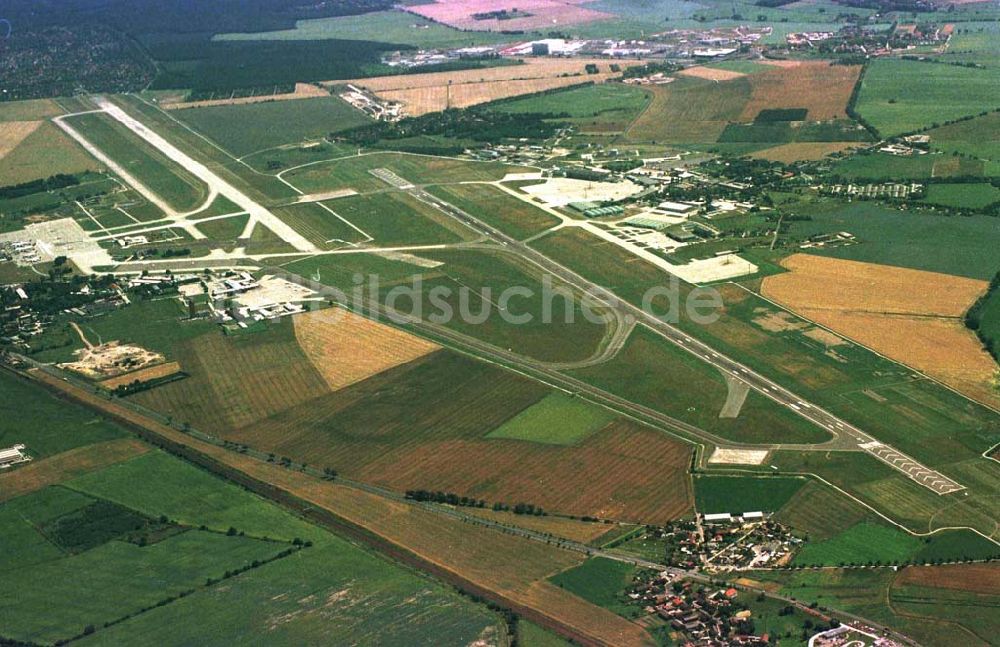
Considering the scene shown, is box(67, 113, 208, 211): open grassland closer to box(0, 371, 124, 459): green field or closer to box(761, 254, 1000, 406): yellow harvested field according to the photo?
box(0, 371, 124, 459): green field

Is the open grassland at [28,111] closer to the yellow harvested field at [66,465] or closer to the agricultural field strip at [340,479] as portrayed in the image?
the agricultural field strip at [340,479]

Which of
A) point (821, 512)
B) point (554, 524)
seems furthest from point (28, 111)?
point (821, 512)

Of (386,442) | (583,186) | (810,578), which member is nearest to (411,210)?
(583,186)

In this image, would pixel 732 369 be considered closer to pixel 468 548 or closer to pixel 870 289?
pixel 870 289

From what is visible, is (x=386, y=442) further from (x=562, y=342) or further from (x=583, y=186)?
(x=583, y=186)

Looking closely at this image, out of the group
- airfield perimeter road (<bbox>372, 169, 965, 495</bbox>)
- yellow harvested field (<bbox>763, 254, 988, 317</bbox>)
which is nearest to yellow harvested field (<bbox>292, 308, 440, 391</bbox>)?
airfield perimeter road (<bbox>372, 169, 965, 495</bbox>)

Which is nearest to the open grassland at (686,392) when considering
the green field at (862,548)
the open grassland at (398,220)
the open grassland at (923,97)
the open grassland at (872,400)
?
the open grassland at (872,400)
